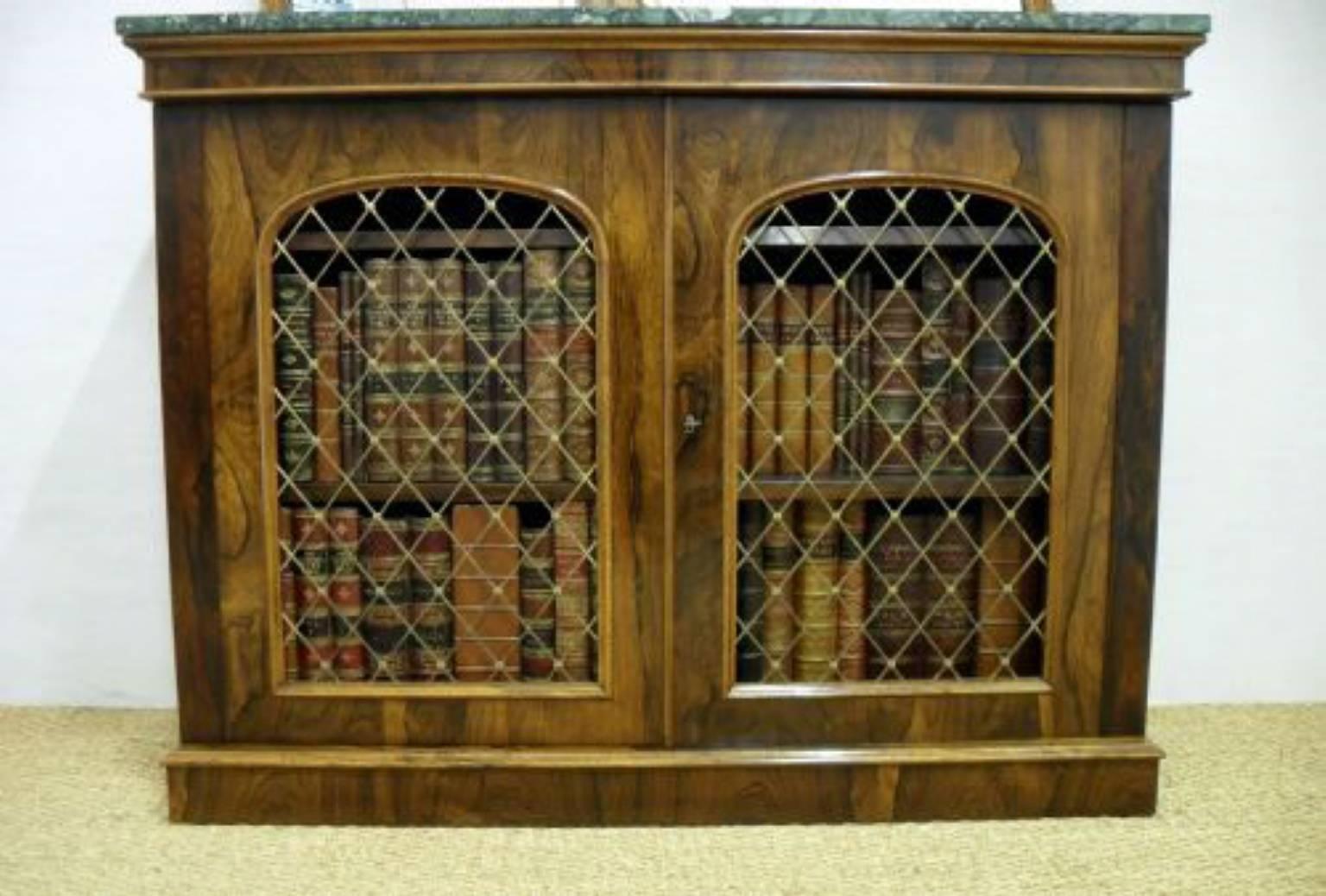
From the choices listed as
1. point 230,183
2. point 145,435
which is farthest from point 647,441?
point 145,435

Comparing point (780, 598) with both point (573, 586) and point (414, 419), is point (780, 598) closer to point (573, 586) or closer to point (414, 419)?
point (573, 586)

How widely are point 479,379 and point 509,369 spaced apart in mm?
37

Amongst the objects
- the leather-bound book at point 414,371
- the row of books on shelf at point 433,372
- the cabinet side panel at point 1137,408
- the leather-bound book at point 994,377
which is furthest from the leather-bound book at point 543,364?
the cabinet side panel at point 1137,408

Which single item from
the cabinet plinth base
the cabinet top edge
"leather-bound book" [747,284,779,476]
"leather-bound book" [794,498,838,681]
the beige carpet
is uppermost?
the cabinet top edge

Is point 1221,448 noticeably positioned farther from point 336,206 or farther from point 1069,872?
point 336,206

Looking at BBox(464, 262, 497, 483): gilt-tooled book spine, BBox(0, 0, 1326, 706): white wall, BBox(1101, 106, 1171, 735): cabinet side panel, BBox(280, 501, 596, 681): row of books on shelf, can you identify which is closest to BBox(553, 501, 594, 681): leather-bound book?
BBox(280, 501, 596, 681): row of books on shelf

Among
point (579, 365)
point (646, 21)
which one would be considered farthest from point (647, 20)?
point (579, 365)

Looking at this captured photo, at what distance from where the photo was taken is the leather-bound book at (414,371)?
4.07 feet

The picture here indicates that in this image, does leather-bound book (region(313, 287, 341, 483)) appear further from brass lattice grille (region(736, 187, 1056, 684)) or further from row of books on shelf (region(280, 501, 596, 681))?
brass lattice grille (region(736, 187, 1056, 684))

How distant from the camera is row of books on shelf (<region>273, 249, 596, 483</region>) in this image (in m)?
1.24

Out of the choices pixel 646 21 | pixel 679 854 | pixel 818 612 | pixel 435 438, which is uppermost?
pixel 646 21

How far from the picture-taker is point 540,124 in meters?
1.19

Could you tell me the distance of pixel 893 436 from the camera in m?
1.26

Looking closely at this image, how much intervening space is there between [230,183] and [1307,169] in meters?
1.52
